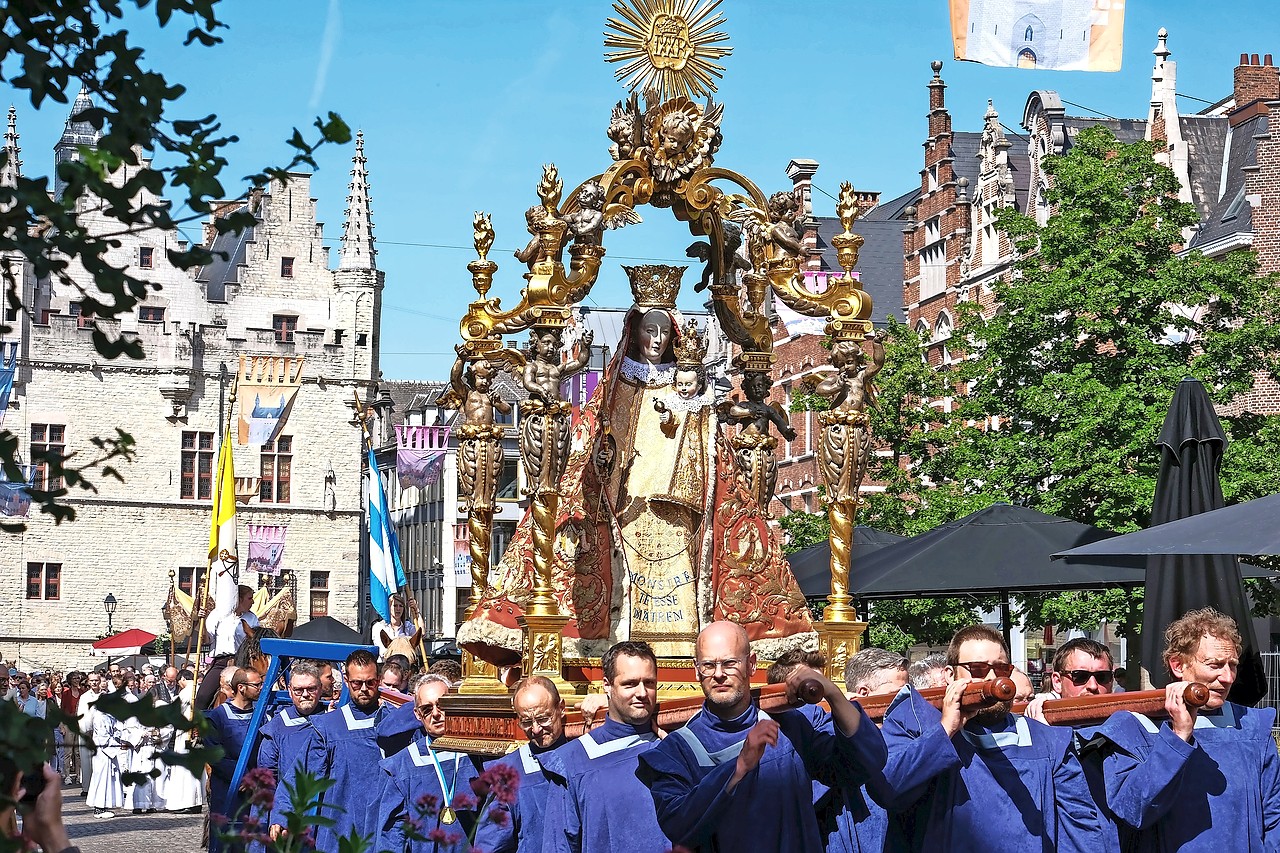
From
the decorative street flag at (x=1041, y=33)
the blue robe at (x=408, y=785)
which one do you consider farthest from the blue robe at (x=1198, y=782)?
the decorative street flag at (x=1041, y=33)

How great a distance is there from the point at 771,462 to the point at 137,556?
45.9 m

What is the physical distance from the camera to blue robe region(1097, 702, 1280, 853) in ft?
20.2

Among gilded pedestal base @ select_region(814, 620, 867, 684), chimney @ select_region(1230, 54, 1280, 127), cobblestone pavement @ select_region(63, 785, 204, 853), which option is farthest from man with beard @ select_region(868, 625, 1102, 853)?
chimney @ select_region(1230, 54, 1280, 127)

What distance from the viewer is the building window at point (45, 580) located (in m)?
53.7

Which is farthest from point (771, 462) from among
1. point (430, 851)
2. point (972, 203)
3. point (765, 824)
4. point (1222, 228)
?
point (972, 203)

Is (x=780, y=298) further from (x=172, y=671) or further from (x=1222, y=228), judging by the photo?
(x=1222, y=228)

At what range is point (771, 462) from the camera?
1177 centimetres

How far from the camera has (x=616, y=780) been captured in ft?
20.8

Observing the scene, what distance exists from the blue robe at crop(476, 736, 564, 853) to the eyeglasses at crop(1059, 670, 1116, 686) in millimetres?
2033

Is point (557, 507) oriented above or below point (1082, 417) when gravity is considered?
below

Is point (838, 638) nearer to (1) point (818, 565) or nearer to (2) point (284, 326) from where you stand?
(1) point (818, 565)

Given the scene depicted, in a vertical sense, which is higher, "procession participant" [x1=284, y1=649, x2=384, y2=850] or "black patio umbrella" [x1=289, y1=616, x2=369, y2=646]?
"black patio umbrella" [x1=289, y1=616, x2=369, y2=646]

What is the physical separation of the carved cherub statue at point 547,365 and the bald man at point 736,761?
5224 mm

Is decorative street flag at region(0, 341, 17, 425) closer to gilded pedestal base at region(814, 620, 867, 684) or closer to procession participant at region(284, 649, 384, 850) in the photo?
gilded pedestal base at region(814, 620, 867, 684)
